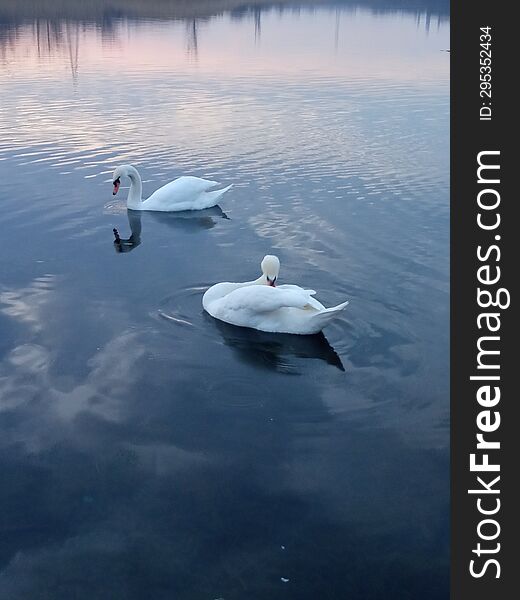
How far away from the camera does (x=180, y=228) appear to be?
49.5ft

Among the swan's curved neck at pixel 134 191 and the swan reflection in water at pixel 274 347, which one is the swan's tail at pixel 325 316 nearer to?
the swan reflection in water at pixel 274 347

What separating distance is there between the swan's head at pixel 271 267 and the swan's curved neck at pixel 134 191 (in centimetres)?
626

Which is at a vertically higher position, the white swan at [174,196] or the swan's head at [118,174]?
the swan's head at [118,174]

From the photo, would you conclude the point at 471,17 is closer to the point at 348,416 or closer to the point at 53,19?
the point at 348,416

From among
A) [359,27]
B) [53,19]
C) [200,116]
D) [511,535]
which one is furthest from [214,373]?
[359,27]

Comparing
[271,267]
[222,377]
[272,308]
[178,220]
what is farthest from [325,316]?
[178,220]

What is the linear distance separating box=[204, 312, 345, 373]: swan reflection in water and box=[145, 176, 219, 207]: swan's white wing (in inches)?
236

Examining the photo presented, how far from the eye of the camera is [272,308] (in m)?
9.99

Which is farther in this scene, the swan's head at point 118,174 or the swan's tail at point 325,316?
the swan's head at point 118,174

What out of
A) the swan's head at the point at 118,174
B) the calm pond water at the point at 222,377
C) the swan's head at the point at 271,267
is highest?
the swan's head at the point at 118,174

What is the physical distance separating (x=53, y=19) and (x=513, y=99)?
5711cm

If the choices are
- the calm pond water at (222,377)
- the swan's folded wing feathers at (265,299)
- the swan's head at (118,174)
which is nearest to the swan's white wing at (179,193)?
the calm pond water at (222,377)

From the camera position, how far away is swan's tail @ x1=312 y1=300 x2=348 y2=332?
9.60 m

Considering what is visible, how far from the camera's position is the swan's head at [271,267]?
34.2 ft
